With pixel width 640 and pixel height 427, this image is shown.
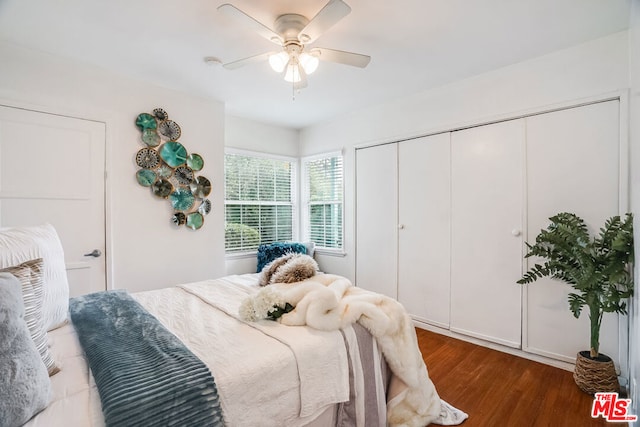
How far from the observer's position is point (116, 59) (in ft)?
8.34

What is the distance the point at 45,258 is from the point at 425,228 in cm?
305

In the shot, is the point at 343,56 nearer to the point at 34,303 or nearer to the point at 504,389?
the point at 34,303

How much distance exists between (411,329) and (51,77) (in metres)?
3.34

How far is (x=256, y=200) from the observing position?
4223 mm

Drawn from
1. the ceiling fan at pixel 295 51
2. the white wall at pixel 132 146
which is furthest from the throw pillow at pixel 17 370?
the white wall at pixel 132 146

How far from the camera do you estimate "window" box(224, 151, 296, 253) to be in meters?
3.99

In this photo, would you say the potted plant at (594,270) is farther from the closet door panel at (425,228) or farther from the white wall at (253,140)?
the white wall at (253,140)

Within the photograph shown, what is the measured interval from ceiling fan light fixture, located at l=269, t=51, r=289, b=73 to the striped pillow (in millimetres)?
1698

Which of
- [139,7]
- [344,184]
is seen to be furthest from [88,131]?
[344,184]

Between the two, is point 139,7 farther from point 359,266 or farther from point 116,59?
point 359,266

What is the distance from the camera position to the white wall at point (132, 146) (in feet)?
8.02

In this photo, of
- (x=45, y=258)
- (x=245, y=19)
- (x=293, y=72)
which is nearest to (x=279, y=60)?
(x=293, y=72)

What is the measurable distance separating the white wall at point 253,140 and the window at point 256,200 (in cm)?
11

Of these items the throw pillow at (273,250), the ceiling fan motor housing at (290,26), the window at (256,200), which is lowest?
the throw pillow at (273,250)
